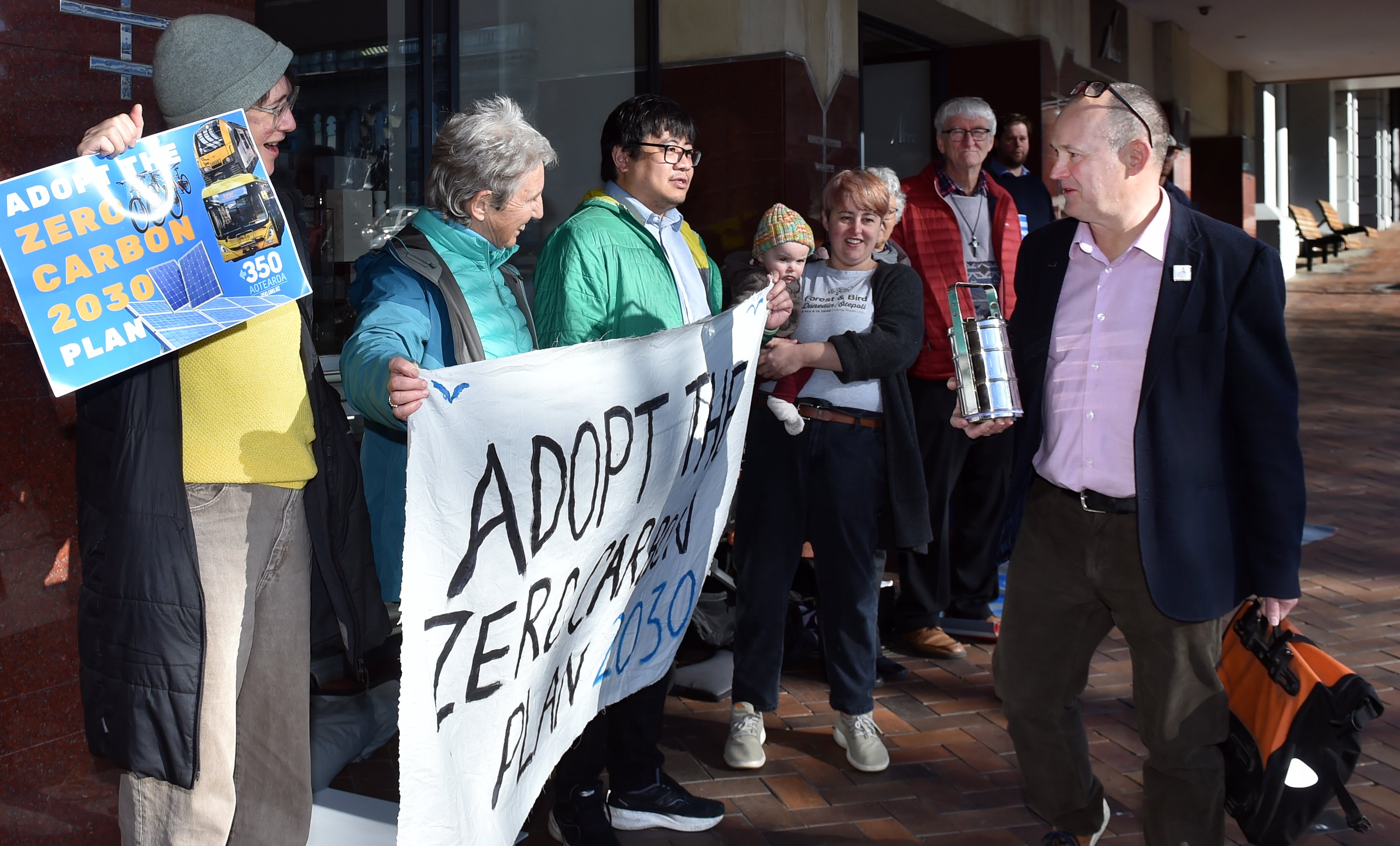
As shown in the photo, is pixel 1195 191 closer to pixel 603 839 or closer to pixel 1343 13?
pixel 1343 13

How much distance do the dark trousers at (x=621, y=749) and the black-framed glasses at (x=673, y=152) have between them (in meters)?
1.40

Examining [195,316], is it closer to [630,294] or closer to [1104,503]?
[630,294]

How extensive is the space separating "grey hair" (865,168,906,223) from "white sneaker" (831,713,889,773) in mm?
1634

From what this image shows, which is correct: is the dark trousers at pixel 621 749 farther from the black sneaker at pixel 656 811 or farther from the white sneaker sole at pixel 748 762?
the white sneaker sole at pixel 748 762

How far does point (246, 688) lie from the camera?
2625 mm

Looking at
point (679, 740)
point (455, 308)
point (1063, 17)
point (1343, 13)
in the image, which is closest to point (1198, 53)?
point (1343, 13)

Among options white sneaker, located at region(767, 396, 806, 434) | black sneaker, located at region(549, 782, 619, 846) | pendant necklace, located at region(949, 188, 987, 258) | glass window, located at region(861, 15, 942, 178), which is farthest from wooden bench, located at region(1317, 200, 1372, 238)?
Answer: black sneaker, located at region(549, 782, 619, 846)

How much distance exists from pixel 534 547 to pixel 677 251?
1351mm

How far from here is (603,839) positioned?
3.39 meters

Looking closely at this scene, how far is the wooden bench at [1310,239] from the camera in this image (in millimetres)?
26953

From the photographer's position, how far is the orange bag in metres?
2.87

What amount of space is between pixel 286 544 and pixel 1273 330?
85.2 inches

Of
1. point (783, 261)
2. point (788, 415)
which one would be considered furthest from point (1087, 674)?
point (783, 261)

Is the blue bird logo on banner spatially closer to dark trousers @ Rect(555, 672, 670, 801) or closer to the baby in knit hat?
dark trousers @ Rect(555, 672, 670, 801)
